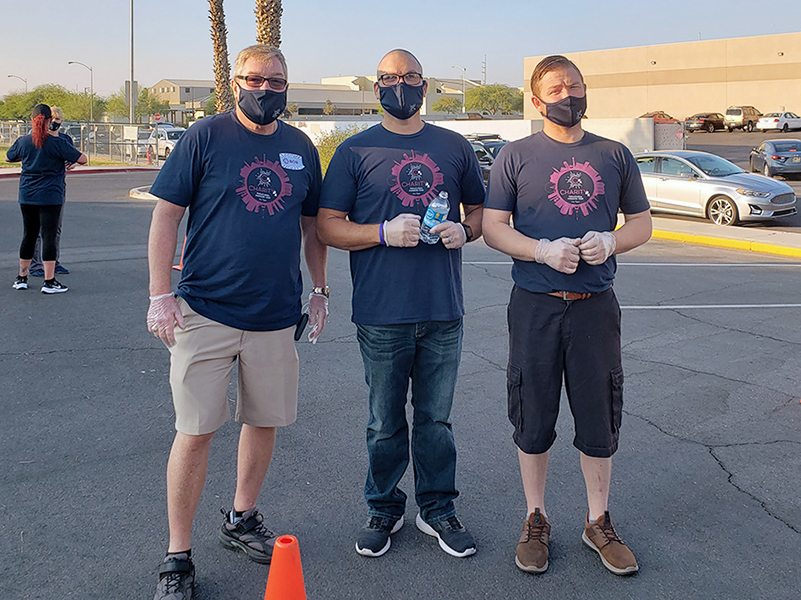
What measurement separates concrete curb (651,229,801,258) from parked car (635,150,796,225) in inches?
83.7

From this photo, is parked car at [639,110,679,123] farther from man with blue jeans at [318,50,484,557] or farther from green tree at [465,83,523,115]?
green tree at [465,83,523,115]

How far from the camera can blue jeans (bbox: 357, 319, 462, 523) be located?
353 cm

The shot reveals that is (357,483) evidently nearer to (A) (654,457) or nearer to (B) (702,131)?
(A) (654,457)

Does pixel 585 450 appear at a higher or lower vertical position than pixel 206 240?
lower

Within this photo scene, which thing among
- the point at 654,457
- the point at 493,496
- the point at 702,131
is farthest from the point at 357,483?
the point at 702,131

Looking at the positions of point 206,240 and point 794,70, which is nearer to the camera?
point 206,240

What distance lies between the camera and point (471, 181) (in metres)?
3.62

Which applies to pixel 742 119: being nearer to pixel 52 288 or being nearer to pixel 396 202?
pixel 52 288

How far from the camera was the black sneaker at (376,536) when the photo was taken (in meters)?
3.51

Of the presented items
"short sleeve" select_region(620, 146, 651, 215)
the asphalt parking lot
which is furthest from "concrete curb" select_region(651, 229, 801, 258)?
"short sleeve" select_region(620, 146, 651, 215)

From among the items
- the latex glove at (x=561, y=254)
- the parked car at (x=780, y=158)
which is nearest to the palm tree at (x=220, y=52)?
the parked car at (x=780, y=158)

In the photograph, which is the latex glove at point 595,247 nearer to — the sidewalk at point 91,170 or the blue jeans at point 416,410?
the blue jeans at point 416,410

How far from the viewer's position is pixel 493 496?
4.12 m

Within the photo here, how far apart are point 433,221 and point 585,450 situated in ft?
4.15
